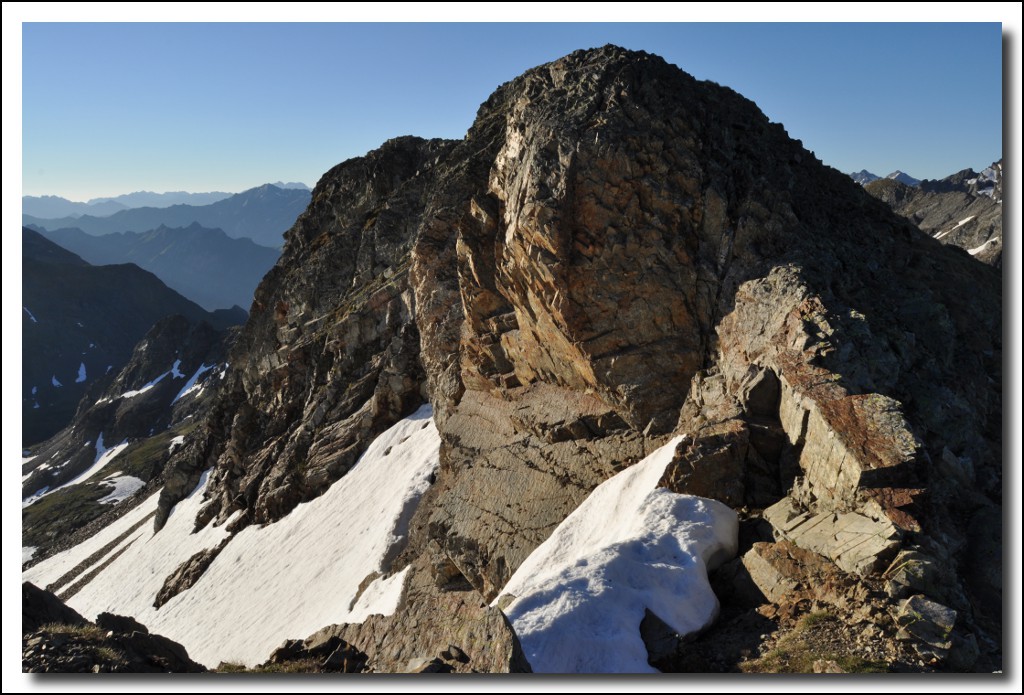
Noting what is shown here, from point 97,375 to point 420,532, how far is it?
179993 millimetres

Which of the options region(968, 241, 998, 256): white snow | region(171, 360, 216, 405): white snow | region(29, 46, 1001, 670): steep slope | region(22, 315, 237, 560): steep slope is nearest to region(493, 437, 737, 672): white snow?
region(29, 46, 1001, 670): steep slope

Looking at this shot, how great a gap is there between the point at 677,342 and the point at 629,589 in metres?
7.89

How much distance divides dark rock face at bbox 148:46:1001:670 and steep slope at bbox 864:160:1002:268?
50311 mm

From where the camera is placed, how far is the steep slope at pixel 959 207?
71562 millimetres

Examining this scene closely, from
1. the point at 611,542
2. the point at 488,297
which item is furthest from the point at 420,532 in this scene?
the point at 611,542

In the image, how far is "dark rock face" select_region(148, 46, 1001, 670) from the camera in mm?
11711

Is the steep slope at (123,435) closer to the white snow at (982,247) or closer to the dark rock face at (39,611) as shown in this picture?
the dark rock face at (39,611)

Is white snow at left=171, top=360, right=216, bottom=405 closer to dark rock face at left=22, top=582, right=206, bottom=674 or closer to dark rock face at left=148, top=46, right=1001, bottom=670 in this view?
dark rock face at left=148, top=46, right=1001, bottom=670

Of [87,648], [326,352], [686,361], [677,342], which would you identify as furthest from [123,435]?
[686,361]

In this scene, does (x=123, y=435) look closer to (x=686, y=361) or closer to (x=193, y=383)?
(x=193, y=383)

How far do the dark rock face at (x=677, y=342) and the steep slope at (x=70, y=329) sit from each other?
145 meters

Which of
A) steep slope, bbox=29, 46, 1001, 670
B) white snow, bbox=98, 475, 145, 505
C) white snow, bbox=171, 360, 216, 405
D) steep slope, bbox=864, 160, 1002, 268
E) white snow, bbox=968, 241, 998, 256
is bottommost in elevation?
white snow, bbox=98, 475, 145, 505

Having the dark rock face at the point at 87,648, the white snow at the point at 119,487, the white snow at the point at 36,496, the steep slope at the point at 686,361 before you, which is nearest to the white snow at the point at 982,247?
the steep slope at the point at 686,361

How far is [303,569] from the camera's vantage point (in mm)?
28625
